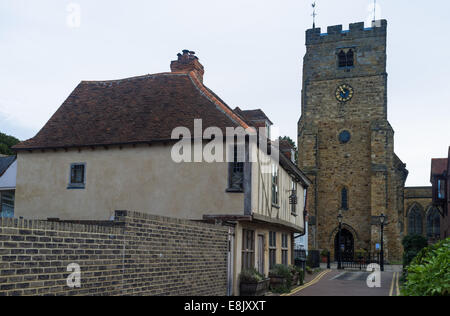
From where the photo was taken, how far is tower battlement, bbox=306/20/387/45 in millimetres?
46781

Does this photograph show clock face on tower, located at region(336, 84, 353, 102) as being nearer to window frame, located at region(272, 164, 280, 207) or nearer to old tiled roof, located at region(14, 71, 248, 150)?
window frame, located at region(272, 164, 280, 207)

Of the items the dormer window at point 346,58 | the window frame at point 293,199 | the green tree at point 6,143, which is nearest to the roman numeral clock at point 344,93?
the dormer window at point 346,58

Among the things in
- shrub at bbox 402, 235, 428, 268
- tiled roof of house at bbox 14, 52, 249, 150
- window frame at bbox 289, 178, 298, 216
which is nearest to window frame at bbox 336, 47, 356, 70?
window frame at bbox 289, 178, 298, 216

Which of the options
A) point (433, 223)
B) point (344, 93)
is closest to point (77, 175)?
point (344, 93)

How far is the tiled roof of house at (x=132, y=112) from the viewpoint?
1814 cm

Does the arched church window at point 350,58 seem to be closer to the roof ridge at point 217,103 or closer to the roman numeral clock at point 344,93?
the roman numeral clock at point 344,93

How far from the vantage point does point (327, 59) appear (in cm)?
4809

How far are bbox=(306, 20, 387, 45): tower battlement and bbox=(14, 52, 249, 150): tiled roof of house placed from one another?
2943cm

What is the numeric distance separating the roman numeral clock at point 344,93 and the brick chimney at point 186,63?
89.1 ft

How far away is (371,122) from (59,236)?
41233mm
